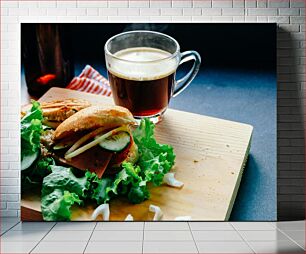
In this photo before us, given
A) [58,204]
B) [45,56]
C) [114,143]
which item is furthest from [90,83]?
[58,204]

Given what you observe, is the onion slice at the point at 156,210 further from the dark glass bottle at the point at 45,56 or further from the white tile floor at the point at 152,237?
the dark glass bottle at the point at 45,56

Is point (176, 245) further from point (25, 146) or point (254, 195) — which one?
point (25, 146)

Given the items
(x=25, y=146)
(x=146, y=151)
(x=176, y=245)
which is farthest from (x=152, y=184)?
(x=25, y=146)

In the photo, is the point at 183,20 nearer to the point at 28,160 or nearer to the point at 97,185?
the point at 97,185

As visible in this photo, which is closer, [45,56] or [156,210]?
[156,210]

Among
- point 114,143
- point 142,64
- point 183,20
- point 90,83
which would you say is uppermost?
point 183,20

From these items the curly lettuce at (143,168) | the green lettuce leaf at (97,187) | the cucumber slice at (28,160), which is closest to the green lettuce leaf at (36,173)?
the cucumber slice at (28,160)
